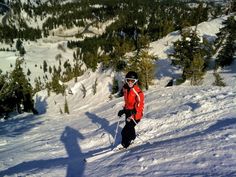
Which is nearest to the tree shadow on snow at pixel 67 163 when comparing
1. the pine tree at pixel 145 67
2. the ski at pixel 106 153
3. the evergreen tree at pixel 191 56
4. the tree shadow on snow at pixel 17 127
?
the ski at pixel 106 153

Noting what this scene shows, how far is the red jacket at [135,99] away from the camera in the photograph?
11609mm

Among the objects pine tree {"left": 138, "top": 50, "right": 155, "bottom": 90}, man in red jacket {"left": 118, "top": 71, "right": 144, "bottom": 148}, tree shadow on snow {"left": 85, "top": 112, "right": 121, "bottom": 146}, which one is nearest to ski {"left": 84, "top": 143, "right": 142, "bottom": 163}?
man in red jacket {"left": 118, "top": 71, "right": 144, "bottom": 148}

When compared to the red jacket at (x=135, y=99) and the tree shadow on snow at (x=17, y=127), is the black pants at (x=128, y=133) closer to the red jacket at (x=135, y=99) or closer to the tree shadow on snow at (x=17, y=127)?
the red jacket at (x=135, y=99)

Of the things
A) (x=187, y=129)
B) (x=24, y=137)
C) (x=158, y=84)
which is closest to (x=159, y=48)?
(x=158, y=84)

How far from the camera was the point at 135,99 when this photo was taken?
1177 cm

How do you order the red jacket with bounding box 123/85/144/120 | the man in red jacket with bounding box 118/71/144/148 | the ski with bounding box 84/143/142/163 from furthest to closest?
the ski with bounding box 84/143/142/163 → the red jacket with bounding box 123/85/144/120 → the man in red jacket with bounding box 118/71/144/148

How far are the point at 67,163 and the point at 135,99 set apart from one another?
380cm

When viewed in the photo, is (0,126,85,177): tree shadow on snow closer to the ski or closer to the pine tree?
the ski

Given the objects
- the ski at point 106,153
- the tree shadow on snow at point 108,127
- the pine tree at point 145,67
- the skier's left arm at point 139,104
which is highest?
the skier's left arm at point 139,104

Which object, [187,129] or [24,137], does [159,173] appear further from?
[24,137]

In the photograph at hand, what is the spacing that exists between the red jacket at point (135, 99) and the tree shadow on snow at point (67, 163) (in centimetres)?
272

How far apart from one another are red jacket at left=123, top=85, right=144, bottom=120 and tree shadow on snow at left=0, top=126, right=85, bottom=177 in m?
2.72

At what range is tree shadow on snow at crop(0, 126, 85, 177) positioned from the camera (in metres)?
12.0

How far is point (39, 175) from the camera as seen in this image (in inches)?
461
